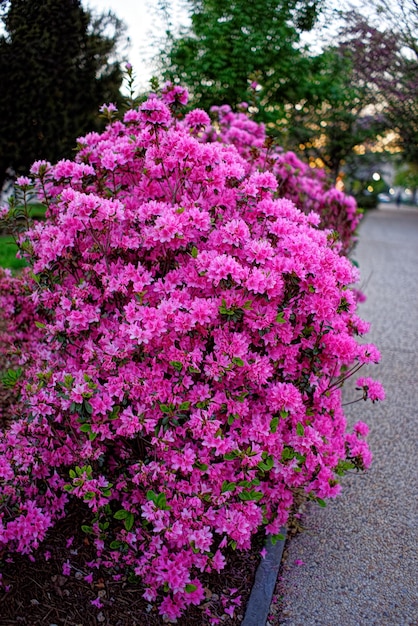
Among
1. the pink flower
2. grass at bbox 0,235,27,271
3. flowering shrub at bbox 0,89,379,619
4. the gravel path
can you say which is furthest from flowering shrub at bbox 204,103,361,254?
grass at bbox 0,235,27,271

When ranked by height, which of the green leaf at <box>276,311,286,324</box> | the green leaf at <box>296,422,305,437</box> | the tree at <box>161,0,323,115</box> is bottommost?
the green leaf at <box>296,422,305,437</box>

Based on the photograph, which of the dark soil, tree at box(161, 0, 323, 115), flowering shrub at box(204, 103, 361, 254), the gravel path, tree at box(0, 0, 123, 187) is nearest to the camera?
the dark soil

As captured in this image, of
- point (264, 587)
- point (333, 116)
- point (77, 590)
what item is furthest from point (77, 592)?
point (333, 116)

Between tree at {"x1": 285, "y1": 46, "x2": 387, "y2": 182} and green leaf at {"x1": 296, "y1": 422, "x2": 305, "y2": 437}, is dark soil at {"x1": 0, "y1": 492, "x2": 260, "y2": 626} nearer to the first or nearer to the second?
green leaf at {"x1": 296, "y1": 422, "x2": 305, "y2": 437}

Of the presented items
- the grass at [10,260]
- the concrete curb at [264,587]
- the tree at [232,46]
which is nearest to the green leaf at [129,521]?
the concrete curb at [264,587]

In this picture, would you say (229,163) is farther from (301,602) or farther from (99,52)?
(99,52)

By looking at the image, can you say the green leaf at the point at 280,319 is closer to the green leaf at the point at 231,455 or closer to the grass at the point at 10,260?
the green leaf at the point at 231,455

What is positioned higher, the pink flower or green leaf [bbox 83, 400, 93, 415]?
green leaf [bbox 83, 400, 93, 415]

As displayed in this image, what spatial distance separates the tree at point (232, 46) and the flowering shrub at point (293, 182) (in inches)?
15.4

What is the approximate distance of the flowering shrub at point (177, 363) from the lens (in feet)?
7.83

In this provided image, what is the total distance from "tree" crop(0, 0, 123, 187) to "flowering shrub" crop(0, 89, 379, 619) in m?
2.61

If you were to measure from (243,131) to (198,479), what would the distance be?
10.4ft

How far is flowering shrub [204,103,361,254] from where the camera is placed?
15.3 ft

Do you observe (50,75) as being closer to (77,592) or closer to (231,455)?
(231,455)
